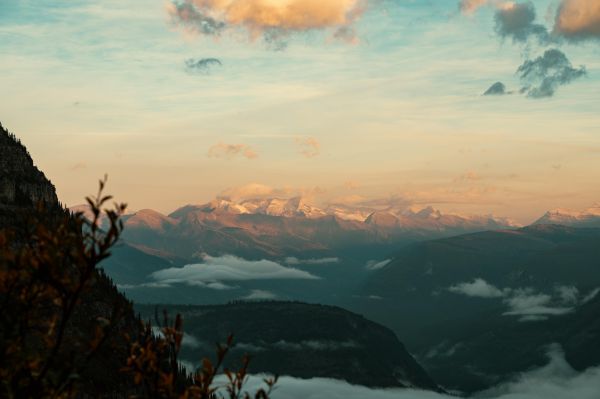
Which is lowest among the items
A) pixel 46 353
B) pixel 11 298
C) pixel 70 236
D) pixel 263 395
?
pixel 263 395

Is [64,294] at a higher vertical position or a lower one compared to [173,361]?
higher

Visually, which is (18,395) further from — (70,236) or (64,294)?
(70,236)

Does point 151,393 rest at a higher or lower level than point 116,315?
lower

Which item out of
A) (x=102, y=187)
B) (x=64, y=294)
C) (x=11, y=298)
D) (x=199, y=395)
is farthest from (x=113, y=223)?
(x=199, y=395)

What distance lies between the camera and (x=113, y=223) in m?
26.2

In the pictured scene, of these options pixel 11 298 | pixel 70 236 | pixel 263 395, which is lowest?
pixel 263 395

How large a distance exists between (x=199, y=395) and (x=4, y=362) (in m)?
6.66

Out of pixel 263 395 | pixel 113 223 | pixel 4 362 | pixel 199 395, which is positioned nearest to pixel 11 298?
pixel 4 362

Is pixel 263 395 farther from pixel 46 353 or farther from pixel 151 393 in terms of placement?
pixel 46 353

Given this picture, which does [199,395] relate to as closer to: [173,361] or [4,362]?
[173,361]

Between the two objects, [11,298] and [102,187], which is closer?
[102,187]

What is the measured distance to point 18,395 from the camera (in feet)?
88.9

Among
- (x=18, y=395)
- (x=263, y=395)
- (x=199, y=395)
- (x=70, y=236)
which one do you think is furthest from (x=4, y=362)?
(x=263, y=395)

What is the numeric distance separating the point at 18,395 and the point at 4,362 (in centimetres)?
119
